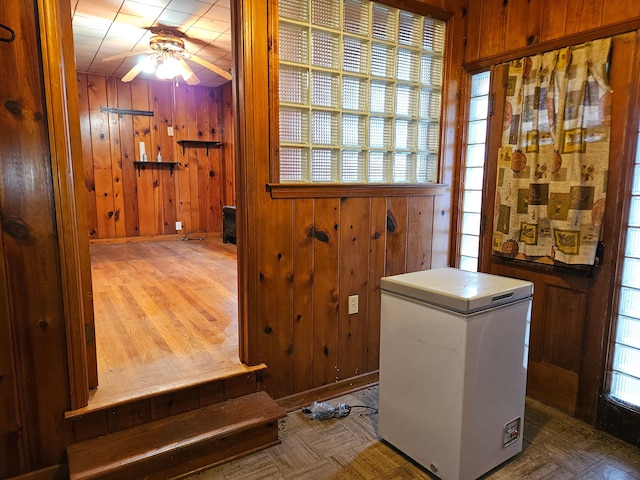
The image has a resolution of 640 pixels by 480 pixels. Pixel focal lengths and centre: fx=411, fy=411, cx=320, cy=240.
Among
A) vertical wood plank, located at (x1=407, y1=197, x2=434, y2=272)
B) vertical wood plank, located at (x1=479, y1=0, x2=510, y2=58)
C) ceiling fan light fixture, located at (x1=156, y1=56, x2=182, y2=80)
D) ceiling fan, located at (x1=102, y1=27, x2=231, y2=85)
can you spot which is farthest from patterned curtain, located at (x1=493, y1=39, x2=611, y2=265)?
ceiling fan light fixture, located at (x1=156, y1=56, x2=182, y2=80)

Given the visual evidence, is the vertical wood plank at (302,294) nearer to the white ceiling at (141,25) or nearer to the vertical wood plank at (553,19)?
the vertical wood plank at (553,19)

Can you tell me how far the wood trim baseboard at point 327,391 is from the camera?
2.29m

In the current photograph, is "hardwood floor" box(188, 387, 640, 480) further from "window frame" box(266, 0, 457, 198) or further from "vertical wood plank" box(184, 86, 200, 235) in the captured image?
"vertical wood plank" box(184, 86, 200, 235)

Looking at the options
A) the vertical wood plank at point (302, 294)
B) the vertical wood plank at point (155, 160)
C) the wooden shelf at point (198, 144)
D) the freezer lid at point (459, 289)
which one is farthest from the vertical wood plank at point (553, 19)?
the vertical wood plank at point (155, 160)

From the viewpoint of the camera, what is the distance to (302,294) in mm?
2281

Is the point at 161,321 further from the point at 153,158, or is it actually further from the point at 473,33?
the point at 153,158

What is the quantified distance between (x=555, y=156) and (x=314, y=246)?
1.36m

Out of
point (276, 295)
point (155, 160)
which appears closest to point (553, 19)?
point (276, 295)

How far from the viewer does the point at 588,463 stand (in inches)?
72.5

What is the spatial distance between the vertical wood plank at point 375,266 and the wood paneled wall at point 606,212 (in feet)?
2.22

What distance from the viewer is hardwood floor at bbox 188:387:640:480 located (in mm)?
1774

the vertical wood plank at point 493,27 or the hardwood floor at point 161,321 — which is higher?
the vertical wood plank at point 493,27

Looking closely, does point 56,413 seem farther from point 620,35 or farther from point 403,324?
point 620,35

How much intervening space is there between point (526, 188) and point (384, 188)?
2.59ft
